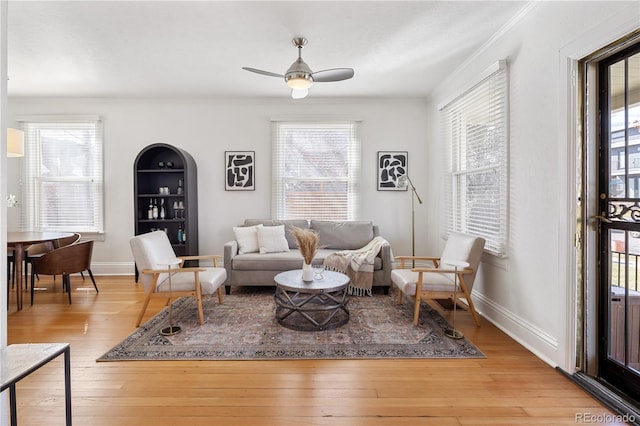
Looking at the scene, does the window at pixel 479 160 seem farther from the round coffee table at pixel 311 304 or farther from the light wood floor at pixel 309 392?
the round coffee table at pixel 311 304

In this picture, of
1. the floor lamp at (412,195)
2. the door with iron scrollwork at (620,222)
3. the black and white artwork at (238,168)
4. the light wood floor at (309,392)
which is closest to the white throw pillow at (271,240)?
the black and white artwork at (238,168)

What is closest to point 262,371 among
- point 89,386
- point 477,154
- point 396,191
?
point 89,386

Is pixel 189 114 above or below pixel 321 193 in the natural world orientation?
above

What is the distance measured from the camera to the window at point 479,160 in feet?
10.2

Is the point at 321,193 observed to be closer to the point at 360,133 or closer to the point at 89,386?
the point at 360,133

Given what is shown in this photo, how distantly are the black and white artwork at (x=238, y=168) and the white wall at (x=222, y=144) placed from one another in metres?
0.09

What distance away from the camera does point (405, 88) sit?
4.65 meters

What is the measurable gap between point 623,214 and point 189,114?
17.2 ft

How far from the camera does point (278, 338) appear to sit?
2.82m

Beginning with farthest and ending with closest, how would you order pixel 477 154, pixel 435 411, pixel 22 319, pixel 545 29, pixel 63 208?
1. pixel 63 208
2. pixel 477 154
3. pixel 22 319
4. pixel 545 29
5. pixel 435 411

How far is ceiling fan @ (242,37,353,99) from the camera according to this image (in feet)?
9.72

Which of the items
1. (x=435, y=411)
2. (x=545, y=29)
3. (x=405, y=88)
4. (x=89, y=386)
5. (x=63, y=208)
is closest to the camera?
(x=435, y=411)

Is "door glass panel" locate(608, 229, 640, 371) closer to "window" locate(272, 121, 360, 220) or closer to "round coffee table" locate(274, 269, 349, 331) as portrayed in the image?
"round coffee table" locate(274, 269, 349, 331)

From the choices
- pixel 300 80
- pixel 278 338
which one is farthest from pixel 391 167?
pixel 278 338
